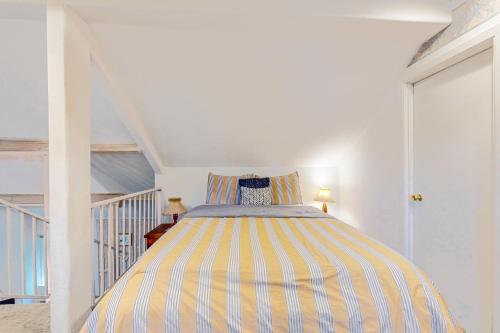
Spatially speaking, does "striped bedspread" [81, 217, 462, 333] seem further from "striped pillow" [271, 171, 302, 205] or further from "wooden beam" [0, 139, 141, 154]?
"wooden beam" [0, 139, 141, 154]

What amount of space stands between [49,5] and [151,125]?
1275 mm

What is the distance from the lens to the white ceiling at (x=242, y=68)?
147cm

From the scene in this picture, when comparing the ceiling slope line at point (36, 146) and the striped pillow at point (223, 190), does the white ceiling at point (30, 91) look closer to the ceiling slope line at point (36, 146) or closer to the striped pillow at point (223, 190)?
the ceiling slope line at point (36, 146)

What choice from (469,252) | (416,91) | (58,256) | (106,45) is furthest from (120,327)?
(416,91)

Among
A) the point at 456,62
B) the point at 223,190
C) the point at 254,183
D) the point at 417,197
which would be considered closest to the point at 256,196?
the point at 254,183

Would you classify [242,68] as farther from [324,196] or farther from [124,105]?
[324,196]

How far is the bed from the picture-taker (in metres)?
0.87

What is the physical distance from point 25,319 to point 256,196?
194 cm

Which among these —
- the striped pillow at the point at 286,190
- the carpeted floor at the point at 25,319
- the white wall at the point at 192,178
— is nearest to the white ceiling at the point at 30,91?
the white wall at the point at 192,178

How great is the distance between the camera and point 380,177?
236 centimetres

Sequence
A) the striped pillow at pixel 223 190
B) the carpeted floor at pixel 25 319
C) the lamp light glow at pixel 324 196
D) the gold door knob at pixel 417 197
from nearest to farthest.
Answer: the carpeted floor at pixel 25 319, the gold door knob at pixel 417 197, the striped pillow at pixel 223 190, the lamp light glow at pixel 324 196

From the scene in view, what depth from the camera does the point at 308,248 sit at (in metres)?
1.23

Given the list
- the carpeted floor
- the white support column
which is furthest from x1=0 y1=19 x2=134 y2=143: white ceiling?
the carpeted floor

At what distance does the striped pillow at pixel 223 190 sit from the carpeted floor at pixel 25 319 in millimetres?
1538
